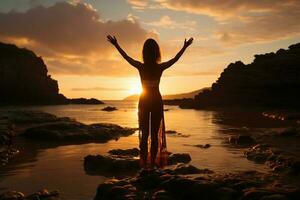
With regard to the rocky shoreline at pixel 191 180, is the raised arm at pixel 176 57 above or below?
above

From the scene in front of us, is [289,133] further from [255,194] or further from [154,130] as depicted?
[255,194]

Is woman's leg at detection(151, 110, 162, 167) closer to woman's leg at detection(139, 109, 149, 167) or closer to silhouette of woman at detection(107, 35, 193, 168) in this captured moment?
silhouette of woman at detection(107, 35, 193, 168)

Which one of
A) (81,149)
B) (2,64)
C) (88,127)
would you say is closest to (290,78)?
(88,127)

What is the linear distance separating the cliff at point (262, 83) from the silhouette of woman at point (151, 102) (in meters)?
68.0

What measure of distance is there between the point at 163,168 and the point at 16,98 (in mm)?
145410

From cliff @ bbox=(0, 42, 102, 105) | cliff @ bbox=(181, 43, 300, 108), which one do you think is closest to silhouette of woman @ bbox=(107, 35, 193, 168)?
cliff @ bbox=(181, 43, 300, 108)

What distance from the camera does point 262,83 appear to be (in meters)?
81.8

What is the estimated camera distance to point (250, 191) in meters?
7.19

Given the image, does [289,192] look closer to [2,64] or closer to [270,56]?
[270,56]

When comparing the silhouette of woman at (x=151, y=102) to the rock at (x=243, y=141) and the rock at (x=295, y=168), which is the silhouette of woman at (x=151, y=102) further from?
the rock at (x=243, y=141)

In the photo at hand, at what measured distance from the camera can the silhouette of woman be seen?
939 centimetres

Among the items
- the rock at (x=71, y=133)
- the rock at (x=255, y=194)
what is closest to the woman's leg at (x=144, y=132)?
the rock at (x=255, y=194)

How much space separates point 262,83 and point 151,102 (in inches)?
3000

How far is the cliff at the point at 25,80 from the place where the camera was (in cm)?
14800
